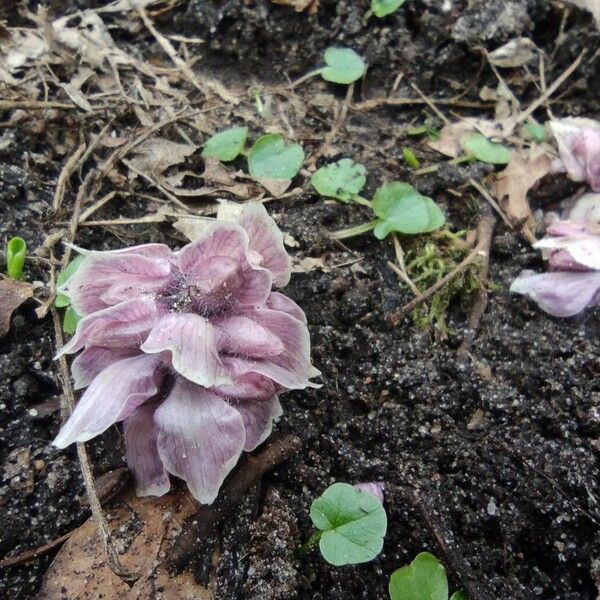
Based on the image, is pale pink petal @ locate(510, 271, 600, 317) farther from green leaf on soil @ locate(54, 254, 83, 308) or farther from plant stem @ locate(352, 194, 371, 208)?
green leaf on soil @ locate(54, 254, 83, 308)

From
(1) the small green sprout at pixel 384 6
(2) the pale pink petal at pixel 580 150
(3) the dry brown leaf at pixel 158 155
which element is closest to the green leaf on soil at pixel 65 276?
(3) the dry brown leaf at pixel 158 155

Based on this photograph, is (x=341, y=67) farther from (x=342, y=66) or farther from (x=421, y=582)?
(x=421, y=582)

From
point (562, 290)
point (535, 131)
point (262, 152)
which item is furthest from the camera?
point (535, 131)

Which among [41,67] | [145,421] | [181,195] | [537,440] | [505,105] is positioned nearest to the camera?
[145,421]

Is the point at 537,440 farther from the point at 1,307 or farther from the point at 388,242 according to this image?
the point at 1,307

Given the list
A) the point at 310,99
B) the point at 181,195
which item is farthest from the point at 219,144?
the point at 310,99

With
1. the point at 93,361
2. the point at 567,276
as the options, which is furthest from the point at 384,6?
the point at 93,361
